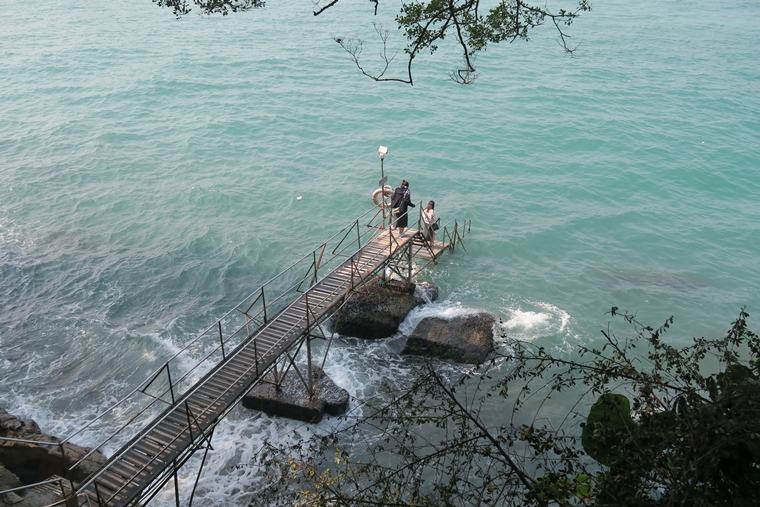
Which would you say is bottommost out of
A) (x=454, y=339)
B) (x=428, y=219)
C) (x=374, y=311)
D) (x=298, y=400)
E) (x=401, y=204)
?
(x=298, y=400)

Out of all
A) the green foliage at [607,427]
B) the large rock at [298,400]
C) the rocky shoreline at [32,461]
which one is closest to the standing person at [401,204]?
the large rock at [298,400]

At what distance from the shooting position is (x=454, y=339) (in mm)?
16656

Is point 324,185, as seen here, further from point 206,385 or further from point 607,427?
point 607,427

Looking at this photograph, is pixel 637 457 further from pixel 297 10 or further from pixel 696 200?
pixel 297 10

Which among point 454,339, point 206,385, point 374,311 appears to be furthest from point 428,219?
point 206,385

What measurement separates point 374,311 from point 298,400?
4000 mm

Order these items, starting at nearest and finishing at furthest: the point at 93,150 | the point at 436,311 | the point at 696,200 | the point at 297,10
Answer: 1. the point at 436,311
2. the point at 696,200
3. the point at 93,150
4. the point at 297,10

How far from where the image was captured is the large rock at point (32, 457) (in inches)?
438

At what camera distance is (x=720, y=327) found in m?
19.1

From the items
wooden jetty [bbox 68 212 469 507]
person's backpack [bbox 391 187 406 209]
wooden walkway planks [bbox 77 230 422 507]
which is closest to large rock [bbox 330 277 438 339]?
wooden jetty [bbox 68 212 469 507]

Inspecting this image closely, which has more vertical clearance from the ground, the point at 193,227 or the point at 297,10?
the point at 297,10

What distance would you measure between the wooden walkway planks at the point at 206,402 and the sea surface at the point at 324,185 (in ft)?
7.30

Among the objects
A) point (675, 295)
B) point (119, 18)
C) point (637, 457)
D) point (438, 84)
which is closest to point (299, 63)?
point (438, 84)

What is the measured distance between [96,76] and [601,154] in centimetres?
3075
